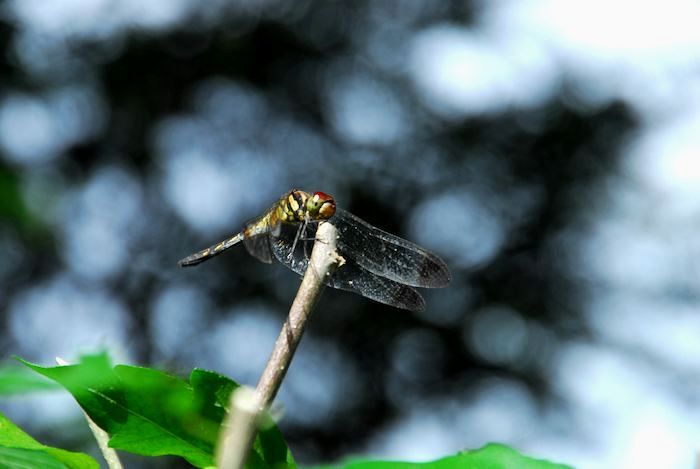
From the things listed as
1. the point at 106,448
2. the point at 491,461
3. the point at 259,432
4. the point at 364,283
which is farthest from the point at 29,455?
the point at 364,283

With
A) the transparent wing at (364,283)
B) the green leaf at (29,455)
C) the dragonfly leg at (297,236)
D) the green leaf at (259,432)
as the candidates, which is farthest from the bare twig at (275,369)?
the dragonfly leg at (297,236)

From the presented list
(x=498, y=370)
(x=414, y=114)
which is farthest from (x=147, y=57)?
(x=498, y=370)

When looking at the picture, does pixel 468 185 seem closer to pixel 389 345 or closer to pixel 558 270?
pixel 558 270

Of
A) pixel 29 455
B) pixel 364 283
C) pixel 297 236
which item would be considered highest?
pixel 297 236

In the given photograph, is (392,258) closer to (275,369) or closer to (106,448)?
(106,448)

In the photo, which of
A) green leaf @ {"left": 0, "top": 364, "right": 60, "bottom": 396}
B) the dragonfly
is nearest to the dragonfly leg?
the dragonfly
